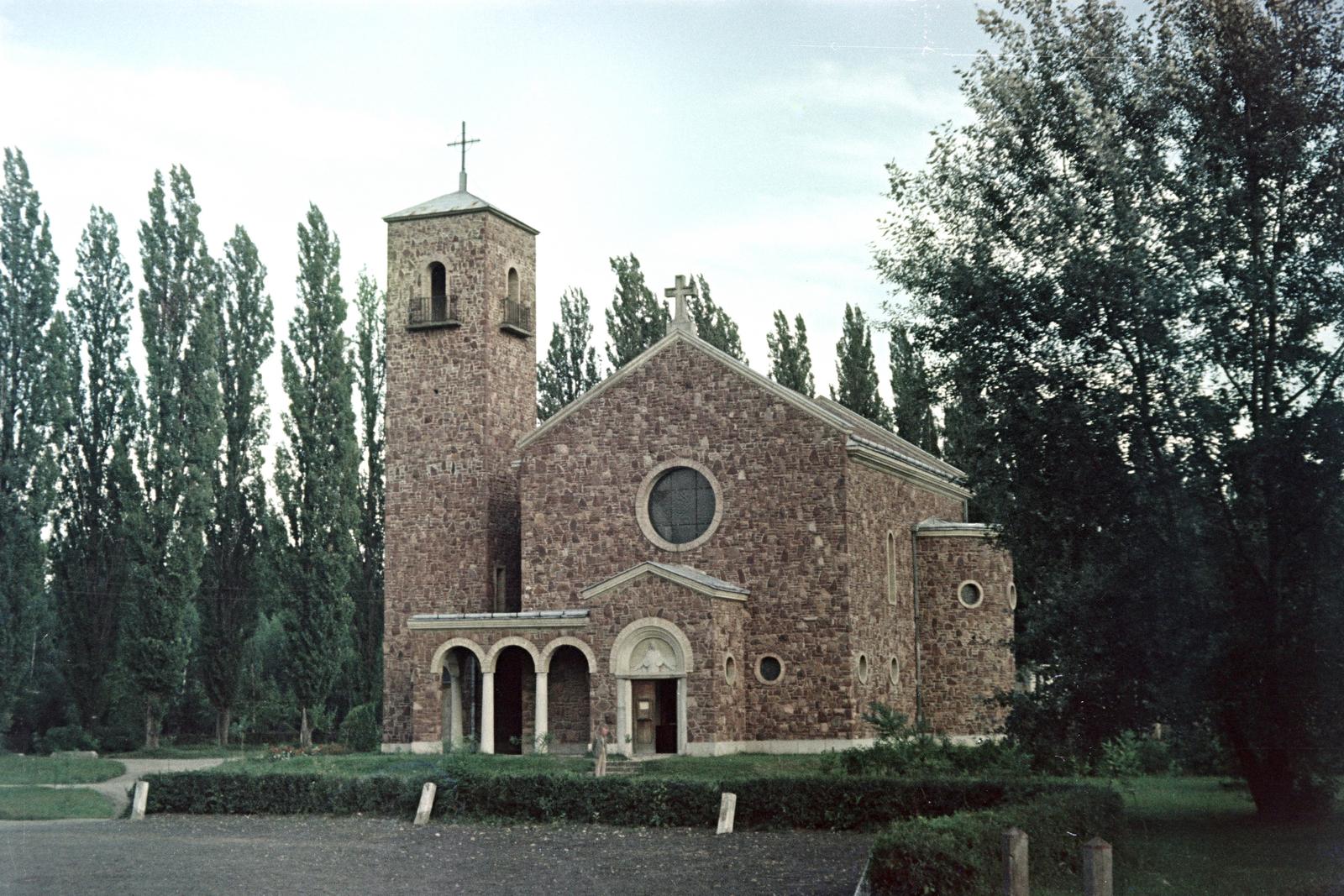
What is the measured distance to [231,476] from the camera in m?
45.6

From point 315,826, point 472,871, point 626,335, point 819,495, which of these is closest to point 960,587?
point 819,495

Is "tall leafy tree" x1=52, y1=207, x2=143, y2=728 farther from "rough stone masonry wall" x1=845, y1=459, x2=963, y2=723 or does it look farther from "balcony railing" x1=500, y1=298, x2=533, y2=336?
"rough stone masonry wall" x1=845, y1=459, x2=963, y2=723

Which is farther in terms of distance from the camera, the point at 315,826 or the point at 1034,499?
the point at 315,826

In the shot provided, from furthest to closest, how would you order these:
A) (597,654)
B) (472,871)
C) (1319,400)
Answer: (597,654) → (1319,400) → (472,871)

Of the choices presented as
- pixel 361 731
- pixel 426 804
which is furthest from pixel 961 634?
pixel 426 804

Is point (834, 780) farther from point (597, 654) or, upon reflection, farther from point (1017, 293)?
point (597, 654)

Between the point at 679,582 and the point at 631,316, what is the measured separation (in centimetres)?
2009

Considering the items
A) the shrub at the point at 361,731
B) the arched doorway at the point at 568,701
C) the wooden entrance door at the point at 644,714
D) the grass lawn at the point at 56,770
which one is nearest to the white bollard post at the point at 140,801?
the grass lawn at the point at 56,770

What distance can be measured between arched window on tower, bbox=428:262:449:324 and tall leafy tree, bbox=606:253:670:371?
12.4 metres

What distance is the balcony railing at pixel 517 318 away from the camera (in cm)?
4156

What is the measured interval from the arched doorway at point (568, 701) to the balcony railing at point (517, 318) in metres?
9.26

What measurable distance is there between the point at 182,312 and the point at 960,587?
23.7 meters

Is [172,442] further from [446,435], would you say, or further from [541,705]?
[541,705]

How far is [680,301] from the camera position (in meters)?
39.1
